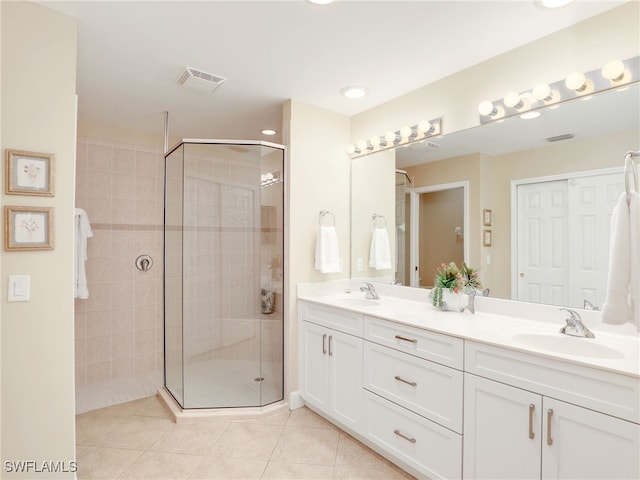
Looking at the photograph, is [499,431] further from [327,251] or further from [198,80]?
[198,80]

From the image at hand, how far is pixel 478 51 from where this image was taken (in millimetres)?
1995

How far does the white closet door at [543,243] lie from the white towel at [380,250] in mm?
1011

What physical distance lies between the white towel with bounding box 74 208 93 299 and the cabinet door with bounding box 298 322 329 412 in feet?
5.98

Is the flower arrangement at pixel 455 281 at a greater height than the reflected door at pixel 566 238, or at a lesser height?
lesser

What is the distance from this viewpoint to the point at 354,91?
8.16ft

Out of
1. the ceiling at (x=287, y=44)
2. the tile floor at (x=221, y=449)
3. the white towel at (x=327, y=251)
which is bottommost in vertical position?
the tile floor at (x=221, y=449)

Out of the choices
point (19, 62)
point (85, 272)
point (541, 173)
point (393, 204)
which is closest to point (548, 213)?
point (541, 173)

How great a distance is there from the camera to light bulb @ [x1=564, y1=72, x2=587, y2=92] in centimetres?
Answer: 170

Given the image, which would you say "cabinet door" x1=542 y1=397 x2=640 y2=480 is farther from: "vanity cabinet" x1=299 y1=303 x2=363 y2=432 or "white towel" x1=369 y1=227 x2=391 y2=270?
"white towel" x1=369 y1=227 x2=391 y2=270

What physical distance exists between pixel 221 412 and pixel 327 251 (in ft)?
4.65

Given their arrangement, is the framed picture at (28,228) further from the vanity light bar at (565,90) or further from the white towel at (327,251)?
the vanity light bar at (565,90)

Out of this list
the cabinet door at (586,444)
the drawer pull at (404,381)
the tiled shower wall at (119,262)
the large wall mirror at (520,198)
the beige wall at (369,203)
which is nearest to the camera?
the cabinet door at (586,444)

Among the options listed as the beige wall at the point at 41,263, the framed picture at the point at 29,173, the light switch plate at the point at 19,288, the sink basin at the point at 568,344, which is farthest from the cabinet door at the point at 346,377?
the framed picture at the point at 29,173

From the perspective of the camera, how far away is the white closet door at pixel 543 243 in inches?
72.9
